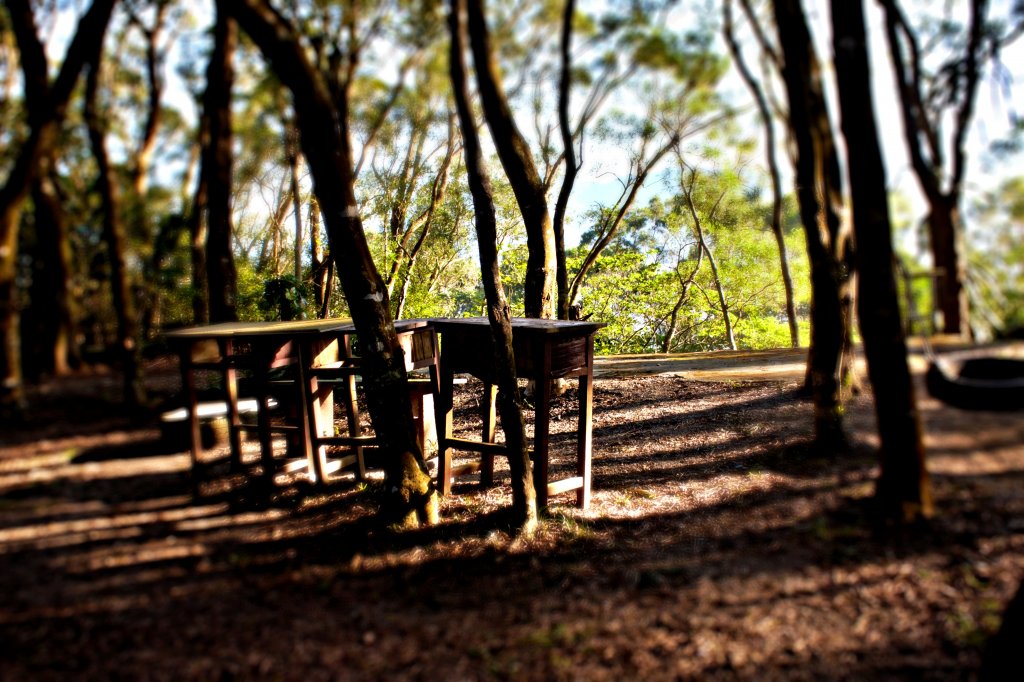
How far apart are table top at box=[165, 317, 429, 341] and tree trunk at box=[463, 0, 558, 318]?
5.26 feet

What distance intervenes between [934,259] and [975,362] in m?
0.40

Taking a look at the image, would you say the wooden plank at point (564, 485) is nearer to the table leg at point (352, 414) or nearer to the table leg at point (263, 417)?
the table leg at point (352, 414)

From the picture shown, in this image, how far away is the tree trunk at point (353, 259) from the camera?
3.22m

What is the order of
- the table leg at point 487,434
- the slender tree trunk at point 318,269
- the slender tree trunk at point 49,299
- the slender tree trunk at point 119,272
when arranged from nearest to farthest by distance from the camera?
the slender tree trunk at point 49,299
the slender tree trunk at point 119,272
the table leg at point 487,434
the slender tree trunk at point 318,269

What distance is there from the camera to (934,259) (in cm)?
242

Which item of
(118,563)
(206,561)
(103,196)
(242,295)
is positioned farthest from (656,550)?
(242,295)

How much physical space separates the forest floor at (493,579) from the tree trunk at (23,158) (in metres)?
0.16

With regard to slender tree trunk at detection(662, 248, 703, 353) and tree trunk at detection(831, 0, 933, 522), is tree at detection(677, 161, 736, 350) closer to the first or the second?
slender tree trunk at detection(662, 248, 703, 353)

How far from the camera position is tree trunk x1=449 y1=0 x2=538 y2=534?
327 cm

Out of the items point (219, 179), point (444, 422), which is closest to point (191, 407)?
point (219, 179)

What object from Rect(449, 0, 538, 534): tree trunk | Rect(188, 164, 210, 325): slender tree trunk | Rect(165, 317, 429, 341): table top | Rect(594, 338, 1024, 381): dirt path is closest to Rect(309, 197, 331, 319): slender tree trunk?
Rect(165, 317, 429, 341): table top

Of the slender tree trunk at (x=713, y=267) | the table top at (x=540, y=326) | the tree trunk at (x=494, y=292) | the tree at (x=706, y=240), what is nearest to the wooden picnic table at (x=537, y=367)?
the table top at (x=540, y=326)

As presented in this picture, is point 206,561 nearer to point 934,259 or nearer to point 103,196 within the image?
point 103,196

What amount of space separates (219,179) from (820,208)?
3.01 m
